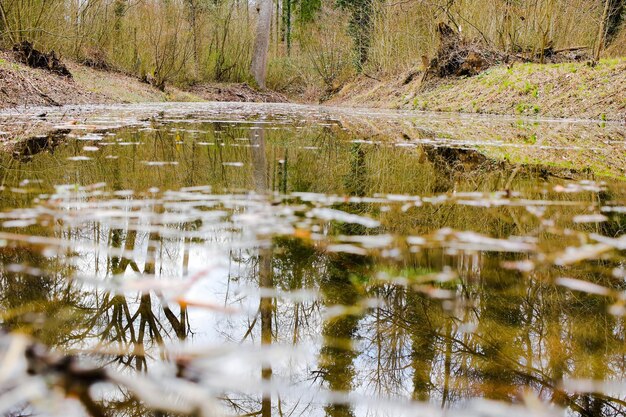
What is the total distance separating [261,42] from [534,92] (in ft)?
47.4

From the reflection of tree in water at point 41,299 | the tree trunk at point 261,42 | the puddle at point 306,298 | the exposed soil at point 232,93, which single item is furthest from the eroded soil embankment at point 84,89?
the reflection of tree in water at point 41,299

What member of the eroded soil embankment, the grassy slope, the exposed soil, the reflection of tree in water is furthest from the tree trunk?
the reflection of tree in water

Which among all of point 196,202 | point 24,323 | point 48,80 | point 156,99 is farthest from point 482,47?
point 24,323

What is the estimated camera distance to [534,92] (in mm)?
10688

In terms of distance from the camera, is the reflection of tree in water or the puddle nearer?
the puddle

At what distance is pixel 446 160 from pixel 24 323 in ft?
11.1

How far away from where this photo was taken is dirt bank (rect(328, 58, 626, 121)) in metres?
9.09

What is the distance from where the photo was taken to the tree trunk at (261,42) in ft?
71.0

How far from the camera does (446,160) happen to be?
399 cm

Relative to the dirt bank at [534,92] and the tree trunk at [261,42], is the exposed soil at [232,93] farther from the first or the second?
the dirt bank at [534,92]

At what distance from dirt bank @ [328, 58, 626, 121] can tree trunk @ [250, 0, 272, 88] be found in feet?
28.1

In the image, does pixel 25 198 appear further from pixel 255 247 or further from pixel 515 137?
pixel 515 137

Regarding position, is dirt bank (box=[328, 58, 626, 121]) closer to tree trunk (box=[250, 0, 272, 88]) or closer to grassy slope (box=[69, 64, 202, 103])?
grassy slope (box=[69, 64, 202, 103])

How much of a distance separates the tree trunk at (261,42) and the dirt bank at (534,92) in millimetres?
8551
